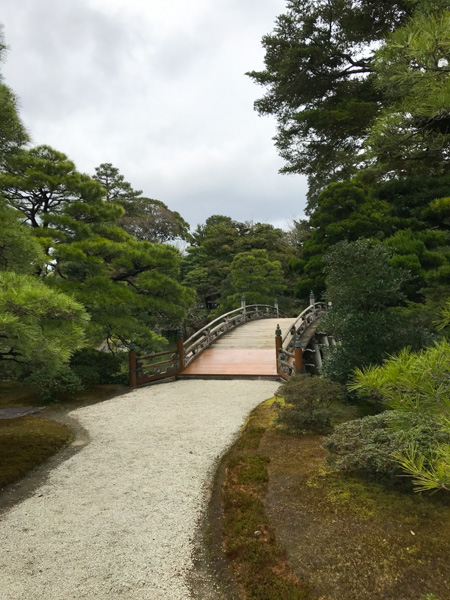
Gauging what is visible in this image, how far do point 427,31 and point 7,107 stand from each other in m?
4.34

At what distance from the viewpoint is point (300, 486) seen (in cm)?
367

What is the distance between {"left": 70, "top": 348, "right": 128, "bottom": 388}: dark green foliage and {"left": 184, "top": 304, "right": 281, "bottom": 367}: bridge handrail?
2.18m

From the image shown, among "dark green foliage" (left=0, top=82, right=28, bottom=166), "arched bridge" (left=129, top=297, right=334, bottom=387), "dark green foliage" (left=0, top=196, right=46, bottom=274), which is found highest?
"dark green foliage" (left=0, top=82, right=28, bottom=166)

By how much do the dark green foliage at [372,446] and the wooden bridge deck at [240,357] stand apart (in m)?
5.58

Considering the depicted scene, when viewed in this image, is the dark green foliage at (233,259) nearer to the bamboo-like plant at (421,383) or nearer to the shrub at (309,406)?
the shrub at (309,406)

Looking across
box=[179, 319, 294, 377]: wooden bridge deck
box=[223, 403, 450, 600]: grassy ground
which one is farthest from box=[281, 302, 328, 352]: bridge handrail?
box=[223, 403, 450, 600]: grassy ground

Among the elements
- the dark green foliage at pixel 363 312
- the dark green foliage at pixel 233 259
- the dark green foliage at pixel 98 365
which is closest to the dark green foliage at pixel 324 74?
the dark green foliage at pixel 363 312

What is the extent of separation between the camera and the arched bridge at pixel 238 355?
9.42m

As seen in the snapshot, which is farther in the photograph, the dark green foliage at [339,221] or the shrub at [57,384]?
the dark green foliage at [339,221]

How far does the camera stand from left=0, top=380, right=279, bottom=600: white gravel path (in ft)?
8.46

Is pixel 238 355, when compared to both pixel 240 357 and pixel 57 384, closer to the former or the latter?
pixel 240 357

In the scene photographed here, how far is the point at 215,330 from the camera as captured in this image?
576 inches

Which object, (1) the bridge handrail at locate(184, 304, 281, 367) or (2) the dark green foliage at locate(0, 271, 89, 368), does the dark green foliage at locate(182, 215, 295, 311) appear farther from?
(2) the dark green foliage at locate(0, 271, 89, 368)

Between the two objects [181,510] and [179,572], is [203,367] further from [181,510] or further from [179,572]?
[179,572]
